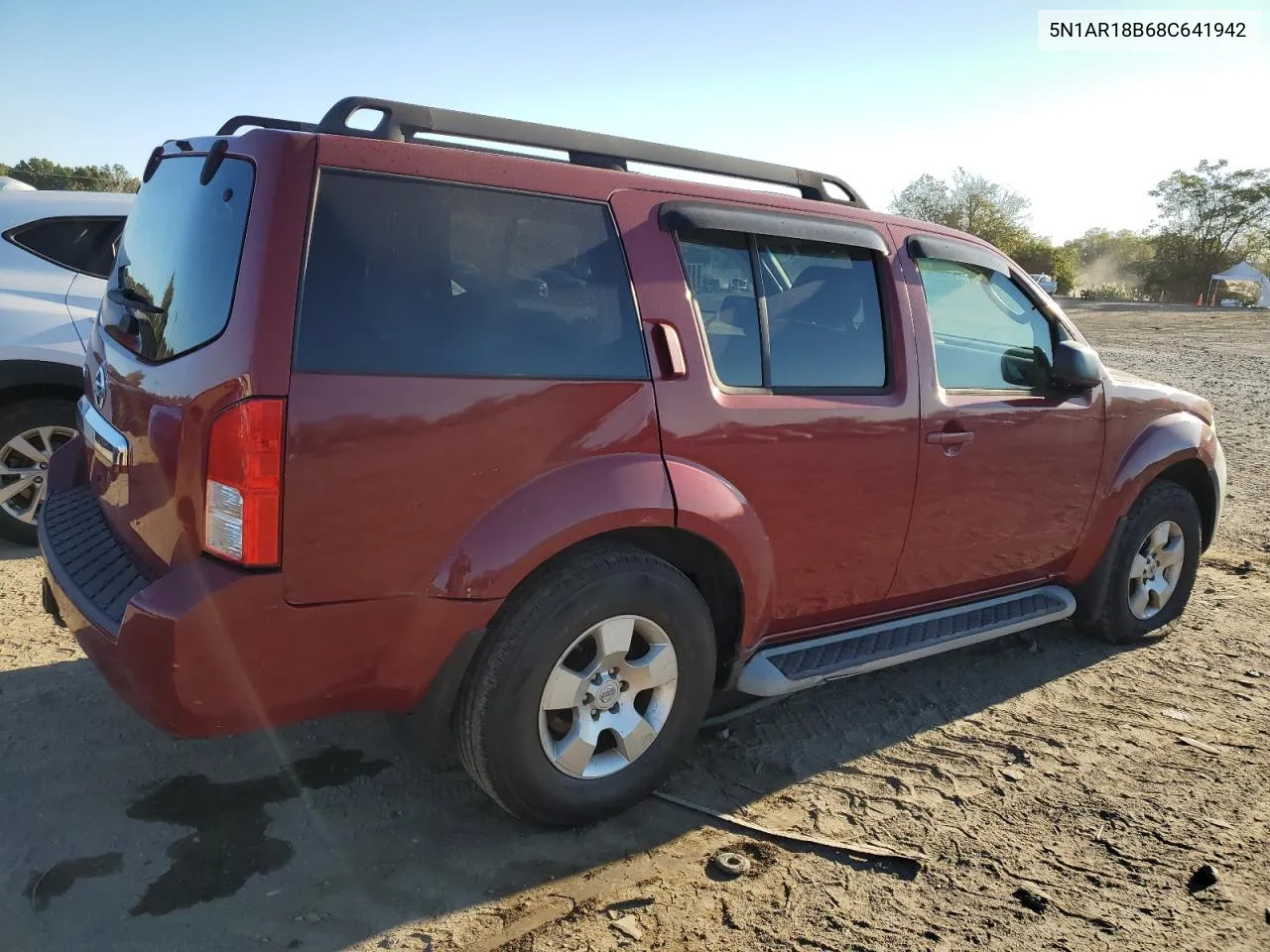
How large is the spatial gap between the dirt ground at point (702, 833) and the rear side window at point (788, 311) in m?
1.36

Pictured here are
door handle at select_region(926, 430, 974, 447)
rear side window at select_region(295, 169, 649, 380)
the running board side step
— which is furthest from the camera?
door handle at select_region(926, 430, 974, 447)

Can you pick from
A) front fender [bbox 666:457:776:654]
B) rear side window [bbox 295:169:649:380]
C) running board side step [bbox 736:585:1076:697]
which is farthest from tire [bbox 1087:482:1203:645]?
rear side window [bbox 295:169:649:380]

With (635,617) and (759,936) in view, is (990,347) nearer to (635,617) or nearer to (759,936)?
(635,617)

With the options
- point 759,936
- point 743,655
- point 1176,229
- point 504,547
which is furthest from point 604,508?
point 1176,229

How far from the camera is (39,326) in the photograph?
464cm

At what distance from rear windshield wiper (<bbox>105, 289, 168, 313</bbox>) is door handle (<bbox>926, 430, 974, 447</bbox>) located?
2546mm

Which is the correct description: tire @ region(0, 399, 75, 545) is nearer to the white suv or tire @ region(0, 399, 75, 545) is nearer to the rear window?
the white suv

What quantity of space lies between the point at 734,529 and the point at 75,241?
4.29m

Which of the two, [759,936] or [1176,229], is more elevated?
[1176,229]

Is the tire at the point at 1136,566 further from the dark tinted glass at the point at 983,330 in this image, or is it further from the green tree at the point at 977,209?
the green tree at the point at 977,209

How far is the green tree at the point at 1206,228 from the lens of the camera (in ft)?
175

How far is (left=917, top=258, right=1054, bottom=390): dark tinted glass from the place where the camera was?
3.49 metres

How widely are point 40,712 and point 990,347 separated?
3.89 m

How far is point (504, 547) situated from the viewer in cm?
236
